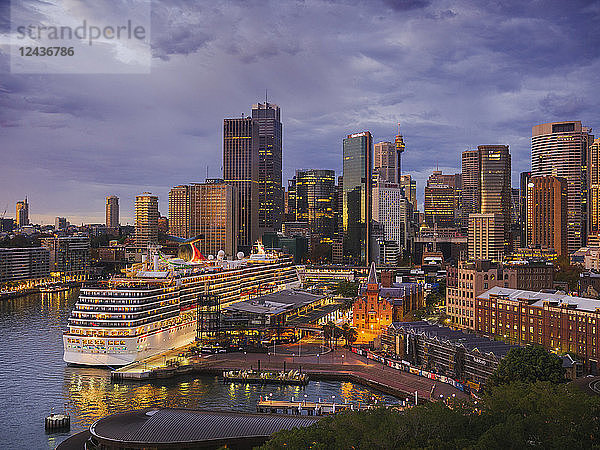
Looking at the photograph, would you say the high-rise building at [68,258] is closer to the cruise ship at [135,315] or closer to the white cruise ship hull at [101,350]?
the cruise ship at [135,315]

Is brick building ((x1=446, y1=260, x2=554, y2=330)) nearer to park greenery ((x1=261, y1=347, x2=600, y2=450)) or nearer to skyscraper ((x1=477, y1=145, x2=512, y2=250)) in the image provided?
park greenery ((x1=261, y1=347, x2=600, y2=450))

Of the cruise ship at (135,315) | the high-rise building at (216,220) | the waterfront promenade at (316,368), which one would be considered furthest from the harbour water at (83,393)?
the high-rise building at (216,220)

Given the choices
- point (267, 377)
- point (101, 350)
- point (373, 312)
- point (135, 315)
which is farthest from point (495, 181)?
point (101, 350)

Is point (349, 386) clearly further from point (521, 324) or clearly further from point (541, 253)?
point (541, 253)

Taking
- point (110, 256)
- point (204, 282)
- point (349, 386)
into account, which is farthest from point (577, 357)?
point (110, 256)

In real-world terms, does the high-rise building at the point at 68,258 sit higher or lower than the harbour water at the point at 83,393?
higher

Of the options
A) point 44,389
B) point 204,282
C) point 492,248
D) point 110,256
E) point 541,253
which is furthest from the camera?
point 110,256
